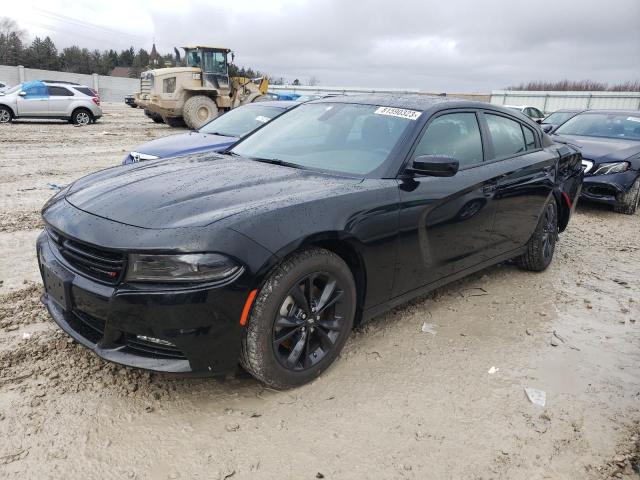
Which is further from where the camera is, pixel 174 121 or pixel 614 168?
pixel 174 121

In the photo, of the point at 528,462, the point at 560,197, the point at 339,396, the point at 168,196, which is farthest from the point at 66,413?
the point at 560,197

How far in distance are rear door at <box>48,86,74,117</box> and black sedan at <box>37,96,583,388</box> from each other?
16522mm

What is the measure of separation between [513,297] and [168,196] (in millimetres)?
3049

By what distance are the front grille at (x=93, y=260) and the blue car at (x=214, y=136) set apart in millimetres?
3425

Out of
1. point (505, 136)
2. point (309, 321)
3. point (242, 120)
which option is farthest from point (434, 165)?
point (242, 120)

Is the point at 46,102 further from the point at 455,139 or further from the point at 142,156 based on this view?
the point at 455,139

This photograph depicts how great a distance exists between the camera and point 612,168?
7457mm

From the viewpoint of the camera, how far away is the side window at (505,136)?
4.09 metres

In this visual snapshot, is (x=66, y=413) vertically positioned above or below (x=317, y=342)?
below

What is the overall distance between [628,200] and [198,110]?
533 inches

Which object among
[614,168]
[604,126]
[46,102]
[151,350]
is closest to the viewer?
[151,350]

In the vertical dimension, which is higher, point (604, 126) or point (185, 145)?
point (604, 126)

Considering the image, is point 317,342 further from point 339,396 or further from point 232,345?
point 232,345

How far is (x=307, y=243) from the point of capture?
8.46 feet
